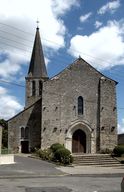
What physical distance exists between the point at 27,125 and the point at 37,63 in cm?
1579

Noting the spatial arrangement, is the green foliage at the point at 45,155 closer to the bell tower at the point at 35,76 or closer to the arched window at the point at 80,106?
the arched window at the point at 80,106

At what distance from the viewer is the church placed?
151 feet

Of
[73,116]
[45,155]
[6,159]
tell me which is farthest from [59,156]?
[73,116]

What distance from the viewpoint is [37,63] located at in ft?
202

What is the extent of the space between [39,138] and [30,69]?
16854 millimetres

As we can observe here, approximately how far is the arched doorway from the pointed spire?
15.3 m

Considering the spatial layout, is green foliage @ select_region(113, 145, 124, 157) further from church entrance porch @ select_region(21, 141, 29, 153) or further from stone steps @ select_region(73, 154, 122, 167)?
church entrance porch @ select_region(21, 141, 29, 153)

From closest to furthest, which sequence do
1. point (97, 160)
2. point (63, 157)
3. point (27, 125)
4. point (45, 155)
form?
point (63, 157)
point (45, 155)
point (97, 160)
point (27, 125)

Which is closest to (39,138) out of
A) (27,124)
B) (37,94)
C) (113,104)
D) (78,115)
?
(27,124)

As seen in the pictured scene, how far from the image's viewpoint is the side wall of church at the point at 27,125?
47688 millimetres

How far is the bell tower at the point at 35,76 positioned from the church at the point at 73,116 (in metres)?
11.7

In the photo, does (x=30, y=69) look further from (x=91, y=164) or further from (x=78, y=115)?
(x=91, y=164)

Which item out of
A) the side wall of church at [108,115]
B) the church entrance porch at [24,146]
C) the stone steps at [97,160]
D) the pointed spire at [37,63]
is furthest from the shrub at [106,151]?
the pointed spire at [37,63]

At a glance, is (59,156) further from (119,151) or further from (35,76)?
(35,76)
